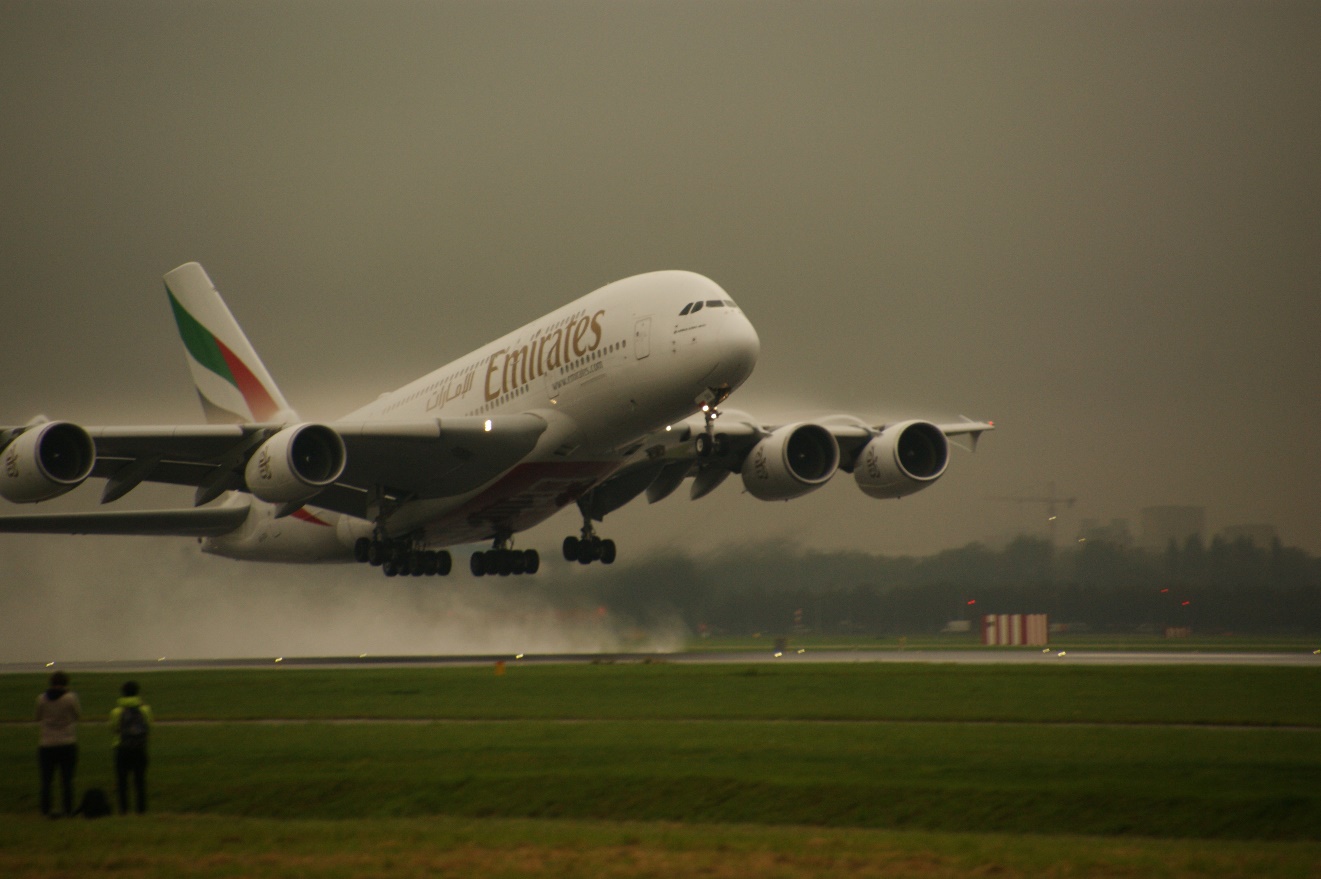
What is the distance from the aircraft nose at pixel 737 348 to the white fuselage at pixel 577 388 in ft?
0.07

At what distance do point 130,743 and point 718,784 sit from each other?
25.2 ft

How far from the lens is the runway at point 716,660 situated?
38.9 m

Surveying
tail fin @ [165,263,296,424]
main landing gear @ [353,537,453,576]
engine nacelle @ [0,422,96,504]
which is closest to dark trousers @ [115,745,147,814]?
engine nacelle @ [0,422,96,504]

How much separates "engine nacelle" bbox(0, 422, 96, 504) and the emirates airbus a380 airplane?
0.13 ft

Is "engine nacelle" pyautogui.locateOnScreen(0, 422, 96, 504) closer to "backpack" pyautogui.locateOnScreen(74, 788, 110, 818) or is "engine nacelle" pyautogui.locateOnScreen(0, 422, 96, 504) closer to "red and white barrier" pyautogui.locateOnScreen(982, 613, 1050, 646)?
"backpack" pyautogui.locateOnScreen(74, 788, 110, 818)

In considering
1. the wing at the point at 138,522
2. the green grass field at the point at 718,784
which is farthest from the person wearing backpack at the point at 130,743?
the wing at the point at 138,522

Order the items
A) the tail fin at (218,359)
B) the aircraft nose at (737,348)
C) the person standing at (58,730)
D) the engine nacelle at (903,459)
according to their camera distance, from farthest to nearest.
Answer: the tail fin at (218,359) < the engine nacelle at (903,459) < the aircraft nose at (737,348) < the person standing at (58,730)

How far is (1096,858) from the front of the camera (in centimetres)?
1541

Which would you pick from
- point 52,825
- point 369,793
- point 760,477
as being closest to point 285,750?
point 369,793

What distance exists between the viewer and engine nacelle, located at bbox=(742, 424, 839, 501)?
132 feet

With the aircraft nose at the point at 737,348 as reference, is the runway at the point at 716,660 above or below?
below

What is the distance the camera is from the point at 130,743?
18906 mm

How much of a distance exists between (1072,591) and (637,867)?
4769cm

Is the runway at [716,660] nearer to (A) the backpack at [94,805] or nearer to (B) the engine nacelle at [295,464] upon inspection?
(B) the engine nacelle at [295,464]
